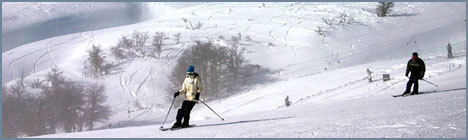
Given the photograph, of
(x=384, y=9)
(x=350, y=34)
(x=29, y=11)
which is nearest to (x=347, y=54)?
(x=350, y=34)

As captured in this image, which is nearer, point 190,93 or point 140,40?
point 190,93

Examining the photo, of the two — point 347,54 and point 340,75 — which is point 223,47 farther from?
point 340,75

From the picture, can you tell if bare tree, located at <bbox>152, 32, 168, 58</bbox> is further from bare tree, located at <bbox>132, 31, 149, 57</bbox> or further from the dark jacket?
the dark jacket

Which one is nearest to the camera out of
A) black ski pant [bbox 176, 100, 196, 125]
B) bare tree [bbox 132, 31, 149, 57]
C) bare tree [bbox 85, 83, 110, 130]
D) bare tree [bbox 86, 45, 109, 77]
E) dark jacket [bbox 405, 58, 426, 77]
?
black ski pant [bbox 176, 100, 196, 125]

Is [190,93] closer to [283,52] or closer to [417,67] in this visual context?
[417,67]

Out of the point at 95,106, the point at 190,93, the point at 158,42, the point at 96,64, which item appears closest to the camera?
the point at 190,93

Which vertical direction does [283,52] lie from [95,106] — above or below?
above

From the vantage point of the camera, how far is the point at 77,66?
56.2 meters

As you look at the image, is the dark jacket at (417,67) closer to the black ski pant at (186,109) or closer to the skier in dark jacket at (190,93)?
the skier in dark jacket at (190,93)

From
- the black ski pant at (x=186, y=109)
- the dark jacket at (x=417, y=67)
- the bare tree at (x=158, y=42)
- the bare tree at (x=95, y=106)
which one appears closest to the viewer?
the black ski pant at (x=186, y=109)

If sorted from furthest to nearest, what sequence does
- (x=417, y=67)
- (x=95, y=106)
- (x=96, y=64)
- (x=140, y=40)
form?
(x=140, y=40)
(x=96, y=64)
(x=95, y=106)
(x=417, y=67)

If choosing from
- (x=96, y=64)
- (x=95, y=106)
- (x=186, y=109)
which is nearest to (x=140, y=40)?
(x=96, y=64)

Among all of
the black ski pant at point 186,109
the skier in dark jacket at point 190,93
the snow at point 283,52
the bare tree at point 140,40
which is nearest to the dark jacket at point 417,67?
the skier in dark jacket at point 190,93

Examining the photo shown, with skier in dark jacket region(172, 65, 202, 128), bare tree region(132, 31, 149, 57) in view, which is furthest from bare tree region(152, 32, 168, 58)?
skier in dark jacket region(172, 65, 202, 128)
